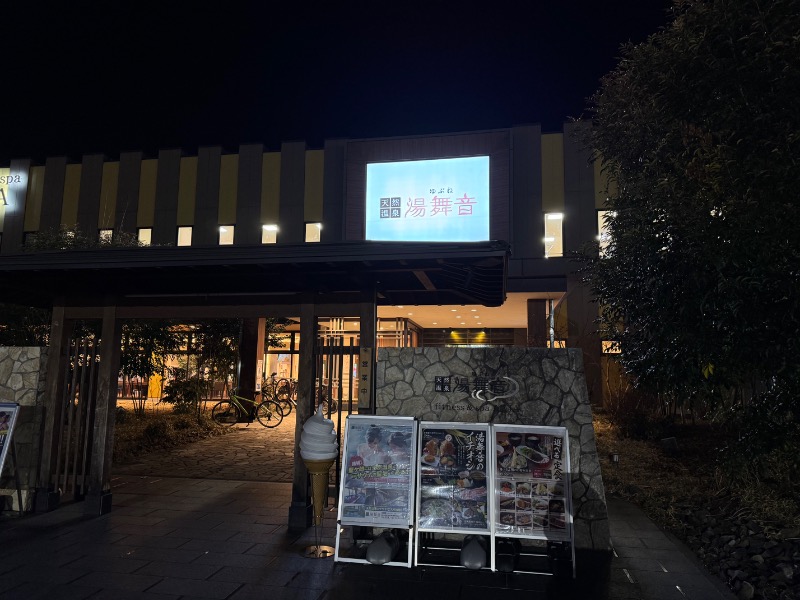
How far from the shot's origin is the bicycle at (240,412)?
15898 mm

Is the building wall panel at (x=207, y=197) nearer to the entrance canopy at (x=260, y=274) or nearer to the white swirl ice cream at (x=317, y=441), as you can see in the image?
the entrance canopy at (x=260, y=274)

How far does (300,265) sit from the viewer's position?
5.96 m

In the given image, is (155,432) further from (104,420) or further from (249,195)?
(249,195)

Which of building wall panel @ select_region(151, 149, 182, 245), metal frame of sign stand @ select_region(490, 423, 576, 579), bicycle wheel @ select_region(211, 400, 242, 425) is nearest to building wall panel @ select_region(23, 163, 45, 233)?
building wall panel @ select_region(151, 149, 182, 245)

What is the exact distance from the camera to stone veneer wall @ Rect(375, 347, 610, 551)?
561cm

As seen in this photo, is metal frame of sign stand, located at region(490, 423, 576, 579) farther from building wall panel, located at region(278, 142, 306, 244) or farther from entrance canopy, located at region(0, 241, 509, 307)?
building wall panel, located at region(278, 142, 306, 244)

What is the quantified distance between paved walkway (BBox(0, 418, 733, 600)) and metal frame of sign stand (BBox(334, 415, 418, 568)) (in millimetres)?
181

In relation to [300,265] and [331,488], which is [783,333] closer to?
[300,265]

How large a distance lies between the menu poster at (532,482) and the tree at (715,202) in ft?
5.22

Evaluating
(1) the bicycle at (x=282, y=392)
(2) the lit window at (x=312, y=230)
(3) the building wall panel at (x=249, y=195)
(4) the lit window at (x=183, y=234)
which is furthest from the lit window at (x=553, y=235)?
(4) the lit window at (x=183, y=234)

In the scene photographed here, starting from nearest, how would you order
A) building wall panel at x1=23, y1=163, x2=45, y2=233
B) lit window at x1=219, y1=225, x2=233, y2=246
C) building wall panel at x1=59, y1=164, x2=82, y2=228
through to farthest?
lit window at x1=219, y1=225, x2=233, y2=246 < building wall panel at x1=59, y1=164, x2=82, y2=228 < building wall panel at x1=23, y1=163, x2=45, y2=233

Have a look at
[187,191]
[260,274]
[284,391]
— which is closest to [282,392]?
[284,391]

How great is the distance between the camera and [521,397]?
228 inches

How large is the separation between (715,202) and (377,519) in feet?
14.0
